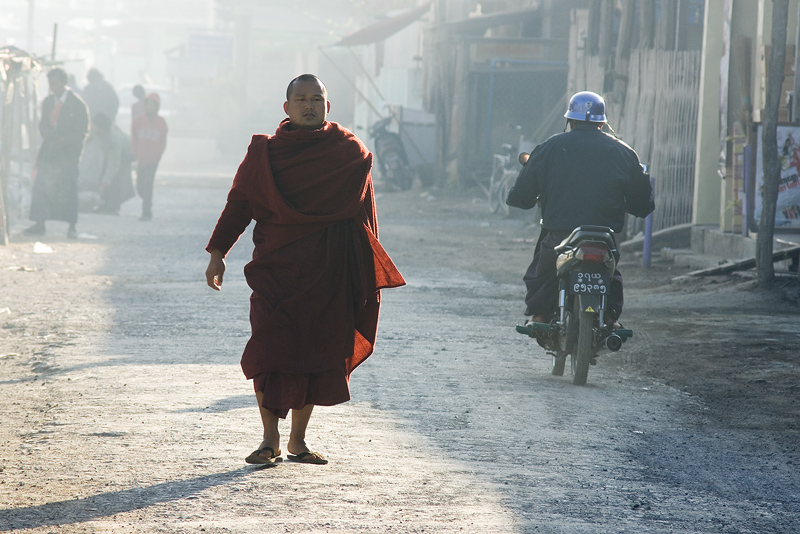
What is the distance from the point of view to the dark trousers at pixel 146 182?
1628cm

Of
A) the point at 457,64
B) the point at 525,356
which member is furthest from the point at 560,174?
the point at 457,64

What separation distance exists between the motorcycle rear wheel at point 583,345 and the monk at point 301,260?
203cm

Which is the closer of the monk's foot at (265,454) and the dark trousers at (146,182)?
the monk's foot at (265,454)

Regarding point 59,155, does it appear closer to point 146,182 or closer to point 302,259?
point 146,182

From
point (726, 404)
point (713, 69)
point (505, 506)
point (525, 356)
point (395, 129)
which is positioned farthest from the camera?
point (395, 129)

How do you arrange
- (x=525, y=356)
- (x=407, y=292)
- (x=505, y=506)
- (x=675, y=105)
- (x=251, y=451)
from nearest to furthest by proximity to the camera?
(x=505, y=506) < (x=251, y=451) < (x=525, y=356) < (x=407, y=292) < (x=675, y=105)

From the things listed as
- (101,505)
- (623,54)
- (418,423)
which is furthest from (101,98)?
(101,505)

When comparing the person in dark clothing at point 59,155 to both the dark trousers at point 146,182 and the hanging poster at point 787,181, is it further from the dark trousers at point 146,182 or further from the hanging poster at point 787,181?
the hanging poster at point 787,181

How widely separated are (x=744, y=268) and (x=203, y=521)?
25.1ft

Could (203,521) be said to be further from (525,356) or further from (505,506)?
(525,356)

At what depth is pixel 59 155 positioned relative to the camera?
13547mm

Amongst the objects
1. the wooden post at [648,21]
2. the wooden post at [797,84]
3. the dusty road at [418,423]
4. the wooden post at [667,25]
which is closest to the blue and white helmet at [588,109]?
the dusty road at [418,423]

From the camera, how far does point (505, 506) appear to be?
13.0 feet

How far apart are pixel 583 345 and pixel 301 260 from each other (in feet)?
7.56
